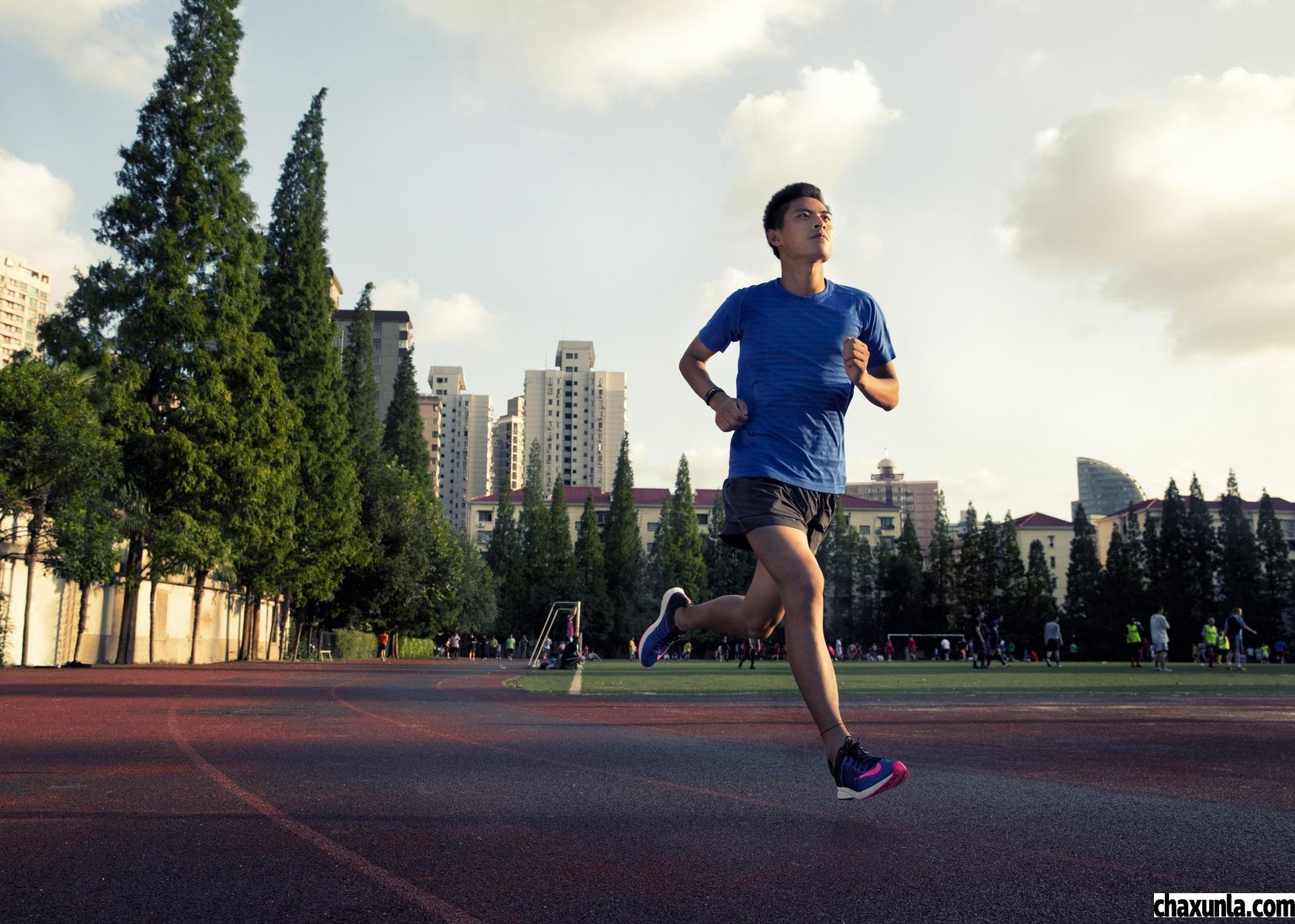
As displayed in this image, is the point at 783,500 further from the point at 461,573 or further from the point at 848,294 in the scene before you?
the point at 461,573

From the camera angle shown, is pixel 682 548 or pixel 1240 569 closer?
pixel 1240 569

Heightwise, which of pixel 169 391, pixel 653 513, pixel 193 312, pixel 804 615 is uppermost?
pixel 653 513

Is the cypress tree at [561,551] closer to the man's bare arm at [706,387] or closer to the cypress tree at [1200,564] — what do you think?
the cypress tree at [1200,564]

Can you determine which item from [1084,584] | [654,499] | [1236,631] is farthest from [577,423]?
[1236,631]

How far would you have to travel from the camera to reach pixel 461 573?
179 ft

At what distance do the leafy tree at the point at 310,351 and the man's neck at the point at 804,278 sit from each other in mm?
33624

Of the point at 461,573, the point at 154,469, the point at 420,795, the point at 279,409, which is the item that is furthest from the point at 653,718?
the point at 461,573

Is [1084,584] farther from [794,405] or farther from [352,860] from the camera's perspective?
[352,860]

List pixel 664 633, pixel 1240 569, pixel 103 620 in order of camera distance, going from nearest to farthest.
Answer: pixel 664 633
pixel 103 620
pixel 1240 569

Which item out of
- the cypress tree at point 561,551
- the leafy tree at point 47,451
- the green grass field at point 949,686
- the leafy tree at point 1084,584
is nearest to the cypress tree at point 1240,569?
the leafy tree at point 1084,584

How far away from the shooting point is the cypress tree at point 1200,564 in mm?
84062

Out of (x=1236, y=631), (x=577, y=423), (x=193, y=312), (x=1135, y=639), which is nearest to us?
(x=193, y=312)

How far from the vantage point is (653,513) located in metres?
144

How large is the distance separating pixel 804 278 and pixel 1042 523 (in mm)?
146531
